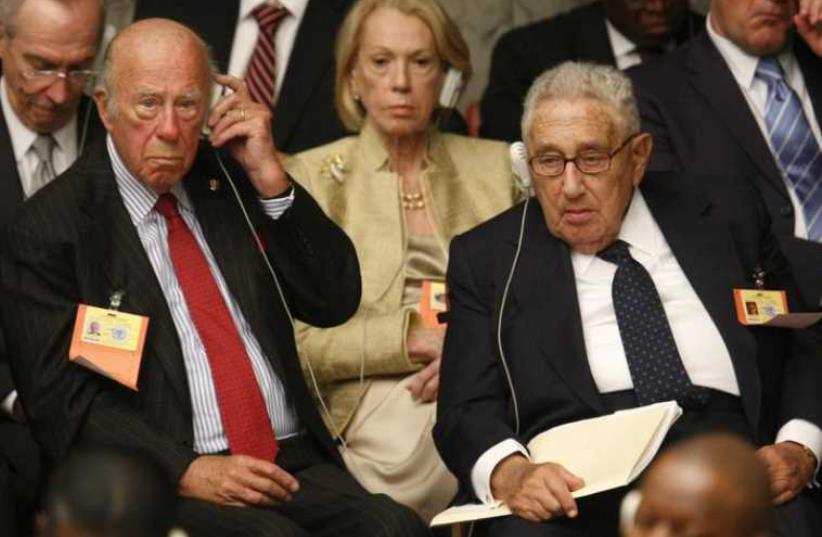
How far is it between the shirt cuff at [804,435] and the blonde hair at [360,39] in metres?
1.69

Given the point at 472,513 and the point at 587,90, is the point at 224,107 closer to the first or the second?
the point at 587,90

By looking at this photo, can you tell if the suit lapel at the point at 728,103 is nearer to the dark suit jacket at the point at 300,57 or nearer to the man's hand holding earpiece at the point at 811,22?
the man's hand holding earpiece at the point at 811,22

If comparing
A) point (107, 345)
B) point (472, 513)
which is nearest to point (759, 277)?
point (472, 513)

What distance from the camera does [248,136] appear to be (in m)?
4.63

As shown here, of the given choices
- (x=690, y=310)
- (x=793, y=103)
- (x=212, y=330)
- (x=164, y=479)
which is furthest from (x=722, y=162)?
(x=164, y=479)

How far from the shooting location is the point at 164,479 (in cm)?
273

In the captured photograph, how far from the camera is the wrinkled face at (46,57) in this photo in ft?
17.1

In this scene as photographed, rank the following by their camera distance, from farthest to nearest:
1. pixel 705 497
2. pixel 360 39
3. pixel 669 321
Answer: pixel 360 39 → pixel 669 321 → pixel 705 497

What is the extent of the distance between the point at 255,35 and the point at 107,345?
2.06 meters

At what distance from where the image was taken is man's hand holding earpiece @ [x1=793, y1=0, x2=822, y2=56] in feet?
17.4

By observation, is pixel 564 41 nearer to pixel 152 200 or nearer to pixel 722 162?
pixel 722 162

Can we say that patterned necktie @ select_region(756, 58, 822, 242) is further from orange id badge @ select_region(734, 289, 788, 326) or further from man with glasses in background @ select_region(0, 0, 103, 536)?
man with glasses in background @ select_region(0, 0, 103, 536)

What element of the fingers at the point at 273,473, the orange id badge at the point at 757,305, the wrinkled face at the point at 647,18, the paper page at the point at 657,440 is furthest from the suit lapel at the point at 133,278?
the wrinkled face at the point at 647,18

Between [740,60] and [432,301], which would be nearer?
[432,301]
